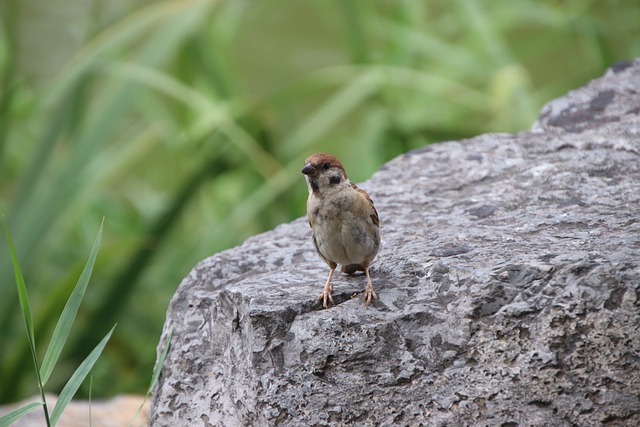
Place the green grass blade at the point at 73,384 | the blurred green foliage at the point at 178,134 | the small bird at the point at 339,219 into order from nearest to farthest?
the green grass blade at the point at 73,384, the small bird at the point at 339,219, the blurred green foliage at the point at 178,134

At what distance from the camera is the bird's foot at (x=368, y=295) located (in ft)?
7.27

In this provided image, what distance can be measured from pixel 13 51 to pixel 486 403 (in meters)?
2.79

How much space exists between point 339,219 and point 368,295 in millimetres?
307

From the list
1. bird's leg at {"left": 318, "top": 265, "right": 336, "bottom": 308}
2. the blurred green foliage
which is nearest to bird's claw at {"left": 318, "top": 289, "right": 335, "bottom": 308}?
→ bird's leg at {"left": 318, "top": 265, "right": 336, "bottom": 308}

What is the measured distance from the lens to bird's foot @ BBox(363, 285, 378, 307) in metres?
2.21

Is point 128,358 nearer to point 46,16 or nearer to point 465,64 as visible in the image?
point 465,64

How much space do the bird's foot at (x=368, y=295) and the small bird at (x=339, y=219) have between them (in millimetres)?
84

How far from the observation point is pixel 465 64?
5.18m

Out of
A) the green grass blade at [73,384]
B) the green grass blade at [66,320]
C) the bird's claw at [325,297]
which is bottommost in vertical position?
the green grass blade at [73,384]

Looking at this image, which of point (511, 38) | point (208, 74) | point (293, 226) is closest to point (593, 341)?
point (293, 226)

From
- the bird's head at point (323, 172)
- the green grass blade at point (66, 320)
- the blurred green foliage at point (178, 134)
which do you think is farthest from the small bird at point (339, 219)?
the blurred green foliage at point (178, 134)

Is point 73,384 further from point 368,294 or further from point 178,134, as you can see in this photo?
point 178,134

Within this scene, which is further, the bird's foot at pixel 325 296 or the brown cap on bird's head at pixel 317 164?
the brown cap on bird's head at pixel 317 164

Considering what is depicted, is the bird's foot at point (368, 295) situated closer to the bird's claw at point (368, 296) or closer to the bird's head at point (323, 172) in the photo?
the bird's claw at point (368, 296)
